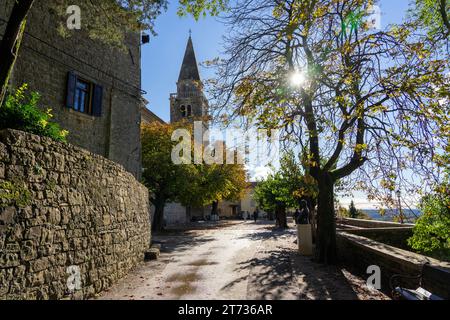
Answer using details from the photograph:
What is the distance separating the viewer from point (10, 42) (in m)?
4.42

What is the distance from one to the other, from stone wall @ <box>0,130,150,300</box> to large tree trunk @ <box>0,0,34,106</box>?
0.91 meters

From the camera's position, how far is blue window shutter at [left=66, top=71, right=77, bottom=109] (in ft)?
36.3

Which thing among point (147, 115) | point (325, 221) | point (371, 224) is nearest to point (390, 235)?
point (371, 224)

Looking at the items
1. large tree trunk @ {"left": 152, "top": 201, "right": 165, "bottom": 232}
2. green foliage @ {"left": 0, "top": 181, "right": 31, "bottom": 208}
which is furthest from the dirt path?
large tree trunk @ {"left": 152, "top": 201, "right": 165, "bottom": 232}

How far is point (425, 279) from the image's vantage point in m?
4.90

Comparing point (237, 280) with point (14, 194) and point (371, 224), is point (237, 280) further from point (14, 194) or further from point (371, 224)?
point (371, 224)

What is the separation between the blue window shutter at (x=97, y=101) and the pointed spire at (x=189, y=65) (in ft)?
142

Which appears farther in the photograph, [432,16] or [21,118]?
[432,16]

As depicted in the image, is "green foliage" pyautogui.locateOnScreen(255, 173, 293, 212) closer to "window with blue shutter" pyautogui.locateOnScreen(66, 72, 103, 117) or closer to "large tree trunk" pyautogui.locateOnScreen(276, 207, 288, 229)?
"large tree trunk" pyautogui.locateOnScreen(276, 207, 288, 229)

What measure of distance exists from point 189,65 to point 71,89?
4614cm

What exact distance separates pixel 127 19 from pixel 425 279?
9040 millimetres
